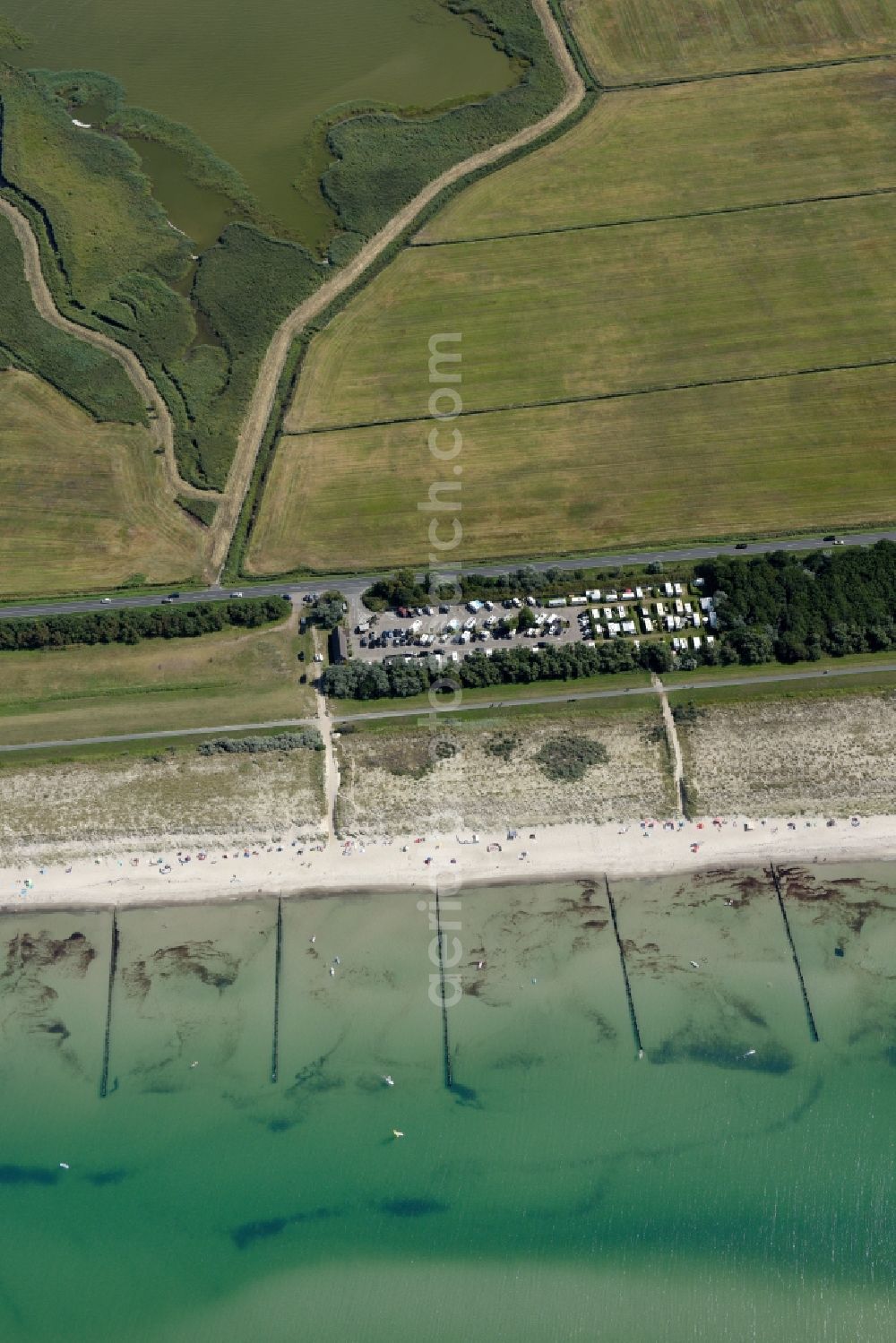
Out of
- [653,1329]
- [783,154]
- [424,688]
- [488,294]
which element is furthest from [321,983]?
[783,154]

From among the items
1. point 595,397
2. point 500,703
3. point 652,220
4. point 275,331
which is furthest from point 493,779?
point 652,220

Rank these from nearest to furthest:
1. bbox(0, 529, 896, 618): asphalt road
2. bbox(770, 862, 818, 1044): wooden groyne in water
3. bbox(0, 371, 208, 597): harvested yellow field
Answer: bbox(770, 862, 818, 1044): wooden groyne in water, bbox(0, 529, 896, 618): asphalt road, bbox(0, 371, 208, 597): harvested yellow field

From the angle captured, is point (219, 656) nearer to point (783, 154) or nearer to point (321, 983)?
point (321, 983)

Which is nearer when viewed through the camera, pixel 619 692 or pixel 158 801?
pixel 158 801

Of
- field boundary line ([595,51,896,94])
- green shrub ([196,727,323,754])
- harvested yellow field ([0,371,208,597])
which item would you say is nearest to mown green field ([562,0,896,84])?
field boundary line ([595,51,896,94])

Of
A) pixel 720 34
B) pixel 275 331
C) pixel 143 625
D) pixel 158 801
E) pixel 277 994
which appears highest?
pixel 720 34

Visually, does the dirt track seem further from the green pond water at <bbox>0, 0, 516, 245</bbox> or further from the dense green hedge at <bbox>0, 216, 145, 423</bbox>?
the green pond water at <bbox>0, 0, 516, 245</bbox>

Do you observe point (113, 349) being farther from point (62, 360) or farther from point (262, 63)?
point (262, 63)
